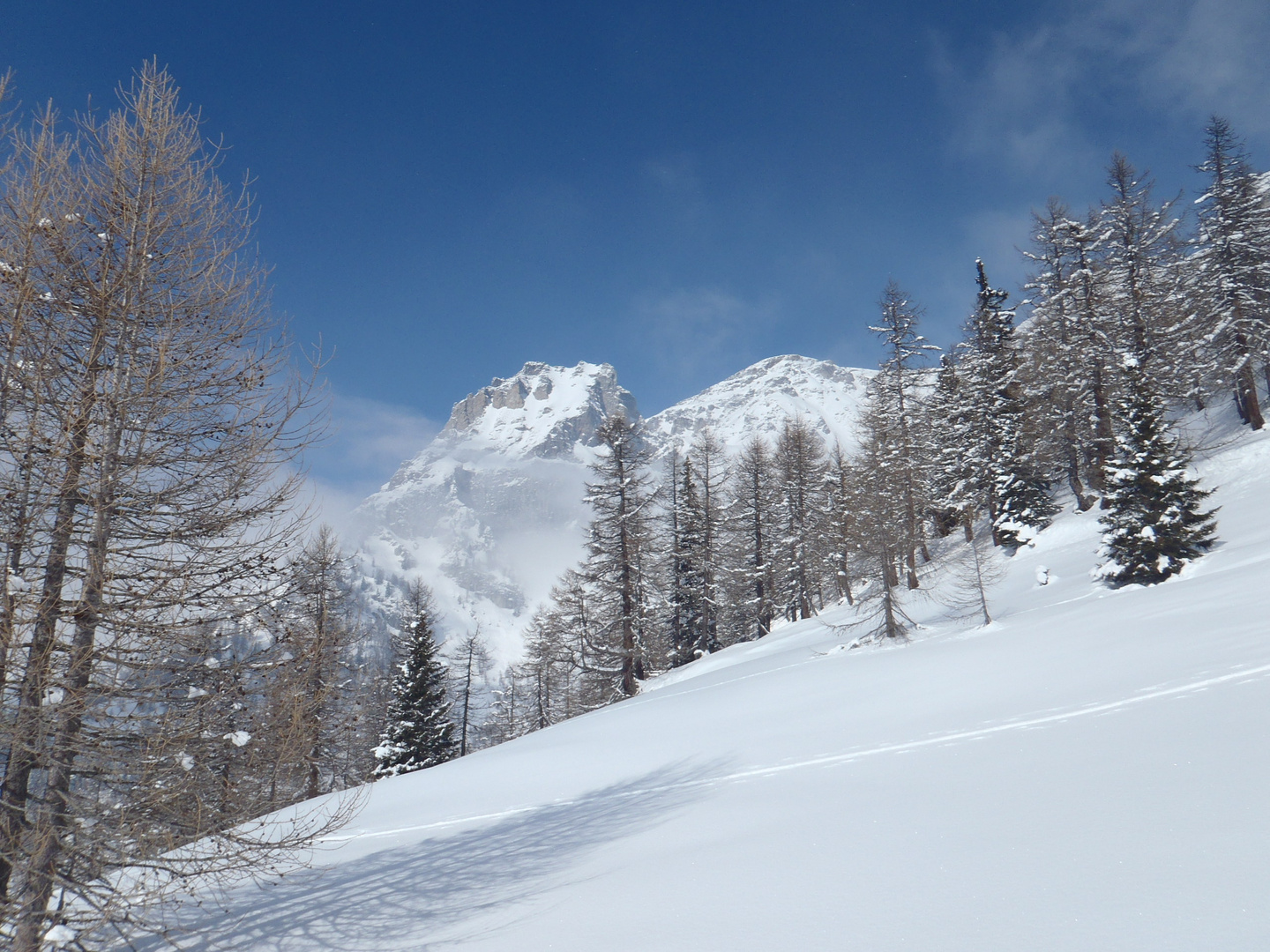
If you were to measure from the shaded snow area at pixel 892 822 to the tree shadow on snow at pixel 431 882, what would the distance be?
4 centimetres

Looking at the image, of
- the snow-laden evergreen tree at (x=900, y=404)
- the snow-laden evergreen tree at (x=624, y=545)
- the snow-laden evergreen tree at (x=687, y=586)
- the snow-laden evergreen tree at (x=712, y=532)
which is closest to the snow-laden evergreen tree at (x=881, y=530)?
the snow-laden evergreen tree at (x=900, y=404)

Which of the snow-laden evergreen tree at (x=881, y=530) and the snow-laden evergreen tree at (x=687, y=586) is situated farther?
the snow-laden evergreen tree at (x=687, y=586)

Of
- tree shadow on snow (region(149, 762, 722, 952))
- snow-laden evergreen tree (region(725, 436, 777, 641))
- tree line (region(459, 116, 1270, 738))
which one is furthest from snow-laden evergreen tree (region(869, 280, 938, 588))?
tree shadow on snow (region(149, 762, 722, 952))

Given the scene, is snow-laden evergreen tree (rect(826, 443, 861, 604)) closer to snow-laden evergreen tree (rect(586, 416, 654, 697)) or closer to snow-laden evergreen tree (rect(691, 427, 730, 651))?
snow-laden evergreen tree (rect(691, 427, 730, 651))

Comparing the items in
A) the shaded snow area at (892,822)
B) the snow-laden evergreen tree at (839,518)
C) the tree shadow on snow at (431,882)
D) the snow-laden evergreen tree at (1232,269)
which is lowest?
the tree shadow on snow at (431,882)

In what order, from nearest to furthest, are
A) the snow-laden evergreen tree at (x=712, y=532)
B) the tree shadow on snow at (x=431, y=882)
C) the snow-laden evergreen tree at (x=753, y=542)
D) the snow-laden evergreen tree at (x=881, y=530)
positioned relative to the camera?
the tree shadow on snow at (x=431, y=882)
the snow-laden evergreen tree at (x=881, y=530)
the snow-laden evergreen tree at (x=712, y=532)
the snow-laden evergreen tree at (x=753, y=542)

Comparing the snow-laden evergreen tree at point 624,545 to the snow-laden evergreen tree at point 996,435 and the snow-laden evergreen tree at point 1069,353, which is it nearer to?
the snow-laden evergreen tree at point 996,435

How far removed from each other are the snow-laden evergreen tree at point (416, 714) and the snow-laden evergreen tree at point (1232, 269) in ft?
102

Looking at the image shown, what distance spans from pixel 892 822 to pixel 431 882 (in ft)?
15.0

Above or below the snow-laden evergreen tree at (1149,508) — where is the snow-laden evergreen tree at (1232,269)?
above

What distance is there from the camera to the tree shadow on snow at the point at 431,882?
5086 mm

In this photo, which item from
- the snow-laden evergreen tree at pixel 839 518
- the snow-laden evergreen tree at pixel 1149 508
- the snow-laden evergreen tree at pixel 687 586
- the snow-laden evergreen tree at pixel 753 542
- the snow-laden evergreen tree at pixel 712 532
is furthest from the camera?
the snow-laden evergreen tree at pixel 753 542

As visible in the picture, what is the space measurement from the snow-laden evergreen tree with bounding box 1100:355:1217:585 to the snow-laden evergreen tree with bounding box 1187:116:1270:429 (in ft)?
34.8

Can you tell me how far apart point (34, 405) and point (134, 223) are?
193 centimetres
